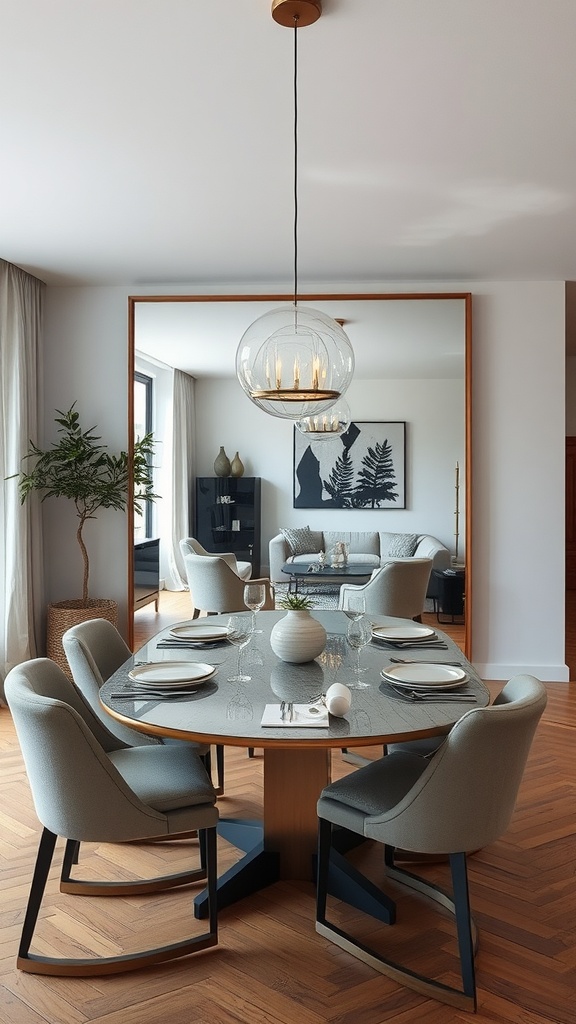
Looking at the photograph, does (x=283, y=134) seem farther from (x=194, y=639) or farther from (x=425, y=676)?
(x=425, y=676)

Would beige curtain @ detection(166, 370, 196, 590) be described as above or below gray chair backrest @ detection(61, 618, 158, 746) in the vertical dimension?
above

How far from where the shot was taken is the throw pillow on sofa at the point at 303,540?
5539mm

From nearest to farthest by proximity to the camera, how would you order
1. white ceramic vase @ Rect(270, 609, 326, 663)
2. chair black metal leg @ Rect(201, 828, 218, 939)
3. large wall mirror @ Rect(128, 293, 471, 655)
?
1. chair black metal leg @ Rect(201, 828, 218, 939)
2. white ceramic vase @ Rect(270, 609, 326, 663)
3. large wall mirror @ Rect(128, 293, 471, 655)

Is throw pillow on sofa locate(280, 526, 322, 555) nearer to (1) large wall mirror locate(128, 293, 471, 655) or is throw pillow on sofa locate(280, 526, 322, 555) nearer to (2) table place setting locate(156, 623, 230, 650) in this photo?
(1) large wall mirror locate(128, 293, 471, 655)

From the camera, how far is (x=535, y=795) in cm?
352

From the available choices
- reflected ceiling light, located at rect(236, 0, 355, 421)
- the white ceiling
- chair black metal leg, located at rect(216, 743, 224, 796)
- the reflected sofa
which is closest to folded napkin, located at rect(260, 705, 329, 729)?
reflected ceiling light, located at rect(236, 0, 355, 421)

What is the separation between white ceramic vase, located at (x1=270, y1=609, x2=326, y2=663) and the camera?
8.84 ft

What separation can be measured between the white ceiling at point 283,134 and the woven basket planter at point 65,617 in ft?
6.83

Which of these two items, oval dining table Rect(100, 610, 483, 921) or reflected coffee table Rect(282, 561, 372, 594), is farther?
reflected coffee table Rect(282, 561, 372, 594)

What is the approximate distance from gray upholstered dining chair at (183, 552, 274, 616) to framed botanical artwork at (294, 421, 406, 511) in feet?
3.12

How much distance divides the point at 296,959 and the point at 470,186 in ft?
10.2

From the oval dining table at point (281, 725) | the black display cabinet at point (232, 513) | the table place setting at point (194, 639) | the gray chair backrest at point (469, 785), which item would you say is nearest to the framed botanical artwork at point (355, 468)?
the black display cabinet at point (232, 513)

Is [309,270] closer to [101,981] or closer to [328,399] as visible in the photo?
[328,399]

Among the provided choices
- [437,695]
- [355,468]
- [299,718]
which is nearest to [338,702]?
[299,718]
